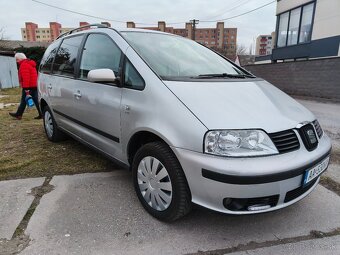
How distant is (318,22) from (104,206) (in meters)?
16.1

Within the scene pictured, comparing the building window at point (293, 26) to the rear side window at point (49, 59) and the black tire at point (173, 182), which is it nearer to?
the rear side window at point (49, 59)

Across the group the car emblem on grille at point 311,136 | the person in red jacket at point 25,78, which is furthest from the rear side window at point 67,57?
the person in red jacket at point 25,78

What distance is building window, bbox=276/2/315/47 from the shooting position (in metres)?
16.2

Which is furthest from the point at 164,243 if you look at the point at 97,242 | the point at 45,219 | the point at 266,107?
the point at 266,107

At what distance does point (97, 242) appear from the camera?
7.66 feet

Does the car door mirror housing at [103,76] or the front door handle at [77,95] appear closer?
the car door mirror housing at [103,76]

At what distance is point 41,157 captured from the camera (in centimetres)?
414

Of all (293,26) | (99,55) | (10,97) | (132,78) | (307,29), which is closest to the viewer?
(132,78)

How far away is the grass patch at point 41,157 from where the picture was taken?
369cm

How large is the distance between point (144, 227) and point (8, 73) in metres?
16.9

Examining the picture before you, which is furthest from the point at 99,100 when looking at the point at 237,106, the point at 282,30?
the point at 282,30

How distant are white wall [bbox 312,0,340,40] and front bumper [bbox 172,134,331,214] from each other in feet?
47.9

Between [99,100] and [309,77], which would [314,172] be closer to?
[99,100]

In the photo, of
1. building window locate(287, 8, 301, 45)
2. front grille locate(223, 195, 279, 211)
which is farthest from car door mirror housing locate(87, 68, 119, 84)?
building window locate(287, 8, 301, 45)
